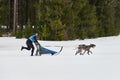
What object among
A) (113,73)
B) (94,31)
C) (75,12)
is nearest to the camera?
(113,73)

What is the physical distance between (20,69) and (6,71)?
749 mm

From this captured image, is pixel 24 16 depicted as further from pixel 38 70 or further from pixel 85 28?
pixel 38 70

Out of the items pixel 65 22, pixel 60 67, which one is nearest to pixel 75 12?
pixel 65 22

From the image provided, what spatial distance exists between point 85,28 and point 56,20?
20.7ft

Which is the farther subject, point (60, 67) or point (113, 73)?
point (60, 67)

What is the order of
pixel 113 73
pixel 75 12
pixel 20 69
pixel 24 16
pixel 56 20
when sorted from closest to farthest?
pixel 113 73 < pixel 20 69 < pixel 56 20 < pixel 75 12 < pixel 24 16

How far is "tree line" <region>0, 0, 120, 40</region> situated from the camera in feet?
126

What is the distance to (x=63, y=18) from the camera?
129 feet

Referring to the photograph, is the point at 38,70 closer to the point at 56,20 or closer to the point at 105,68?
the point at 105,68

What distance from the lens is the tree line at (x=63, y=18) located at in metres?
38.4

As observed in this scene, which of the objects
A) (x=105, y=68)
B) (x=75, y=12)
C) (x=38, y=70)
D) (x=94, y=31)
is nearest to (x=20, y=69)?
(x=38, y=70)

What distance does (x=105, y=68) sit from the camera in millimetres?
14797

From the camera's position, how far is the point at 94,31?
44.5 metres

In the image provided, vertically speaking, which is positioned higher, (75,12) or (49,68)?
(75,12)
